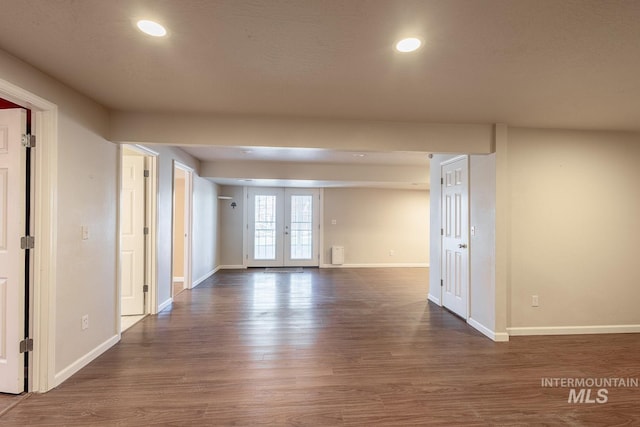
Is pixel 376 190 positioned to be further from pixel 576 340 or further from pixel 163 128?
pixel 163 128

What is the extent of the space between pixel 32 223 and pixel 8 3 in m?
1.41

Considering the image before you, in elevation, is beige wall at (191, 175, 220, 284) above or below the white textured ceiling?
below

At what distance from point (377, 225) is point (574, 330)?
4.63m

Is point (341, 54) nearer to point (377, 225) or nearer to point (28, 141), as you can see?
point (28, 141)

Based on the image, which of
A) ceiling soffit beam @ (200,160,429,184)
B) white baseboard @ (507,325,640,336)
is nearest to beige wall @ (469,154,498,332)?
white baseboard @ (507,325,640,336)

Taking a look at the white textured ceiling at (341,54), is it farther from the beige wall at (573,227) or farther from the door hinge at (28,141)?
the beige wall at (573,227)

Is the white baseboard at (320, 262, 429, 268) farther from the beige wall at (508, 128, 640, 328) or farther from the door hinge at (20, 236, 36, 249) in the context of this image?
the door hinge at (20, 236, 36, 249)

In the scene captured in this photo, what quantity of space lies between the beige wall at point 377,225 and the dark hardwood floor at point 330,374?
357cm

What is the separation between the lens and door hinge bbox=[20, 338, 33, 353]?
211cm

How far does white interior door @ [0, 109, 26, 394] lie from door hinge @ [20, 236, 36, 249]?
0.07 feet

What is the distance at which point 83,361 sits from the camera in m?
2.48

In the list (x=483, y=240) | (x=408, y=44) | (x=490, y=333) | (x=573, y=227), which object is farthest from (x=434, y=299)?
(x=408, y=44)

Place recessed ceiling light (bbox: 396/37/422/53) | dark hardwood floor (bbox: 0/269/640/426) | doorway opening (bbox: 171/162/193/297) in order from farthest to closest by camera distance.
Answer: doorway opening (bbox: 171/162/193/297)
dark hardwood floor (bbox: 0/269/640/426)
recessed ceiling light (bbox: 396/37/422/53)

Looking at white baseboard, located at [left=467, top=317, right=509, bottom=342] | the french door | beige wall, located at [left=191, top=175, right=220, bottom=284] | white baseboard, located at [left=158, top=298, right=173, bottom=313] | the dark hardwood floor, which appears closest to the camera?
the dark hardwood floor
